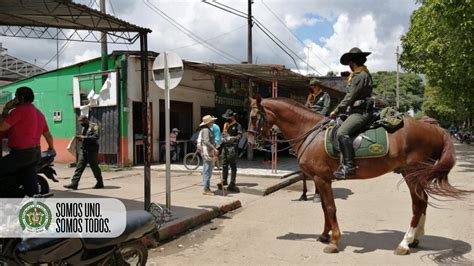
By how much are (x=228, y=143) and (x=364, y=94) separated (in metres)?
5.02

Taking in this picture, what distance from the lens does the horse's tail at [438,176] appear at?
580 cm

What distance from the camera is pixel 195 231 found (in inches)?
287

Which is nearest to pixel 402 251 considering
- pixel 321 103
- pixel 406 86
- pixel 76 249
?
pixel 321 103

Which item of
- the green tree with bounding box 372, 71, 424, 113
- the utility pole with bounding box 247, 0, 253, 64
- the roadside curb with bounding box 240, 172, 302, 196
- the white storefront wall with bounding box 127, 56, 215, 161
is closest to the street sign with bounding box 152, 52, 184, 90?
the roadside curb with bounding box 240, 172, 302, 196

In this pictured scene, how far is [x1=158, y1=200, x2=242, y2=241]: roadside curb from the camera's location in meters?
6.70

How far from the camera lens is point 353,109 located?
6.24 m

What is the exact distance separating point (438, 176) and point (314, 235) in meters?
2.06

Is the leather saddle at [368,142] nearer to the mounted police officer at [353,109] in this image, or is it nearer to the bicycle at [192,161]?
the mounted police officer at [353,109]

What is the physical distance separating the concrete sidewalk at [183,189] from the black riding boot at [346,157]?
278cm

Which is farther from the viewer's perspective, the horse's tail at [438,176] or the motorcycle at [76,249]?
the horse's tail at [438,176]

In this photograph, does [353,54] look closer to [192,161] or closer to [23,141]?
[23,141]

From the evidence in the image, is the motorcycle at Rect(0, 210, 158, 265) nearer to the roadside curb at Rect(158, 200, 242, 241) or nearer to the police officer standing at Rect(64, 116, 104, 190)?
the roadside curb at Rect(158, 200, 242, 241)

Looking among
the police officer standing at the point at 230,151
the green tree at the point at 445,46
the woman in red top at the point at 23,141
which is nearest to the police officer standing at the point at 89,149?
the police officer standing at the point at 230,151

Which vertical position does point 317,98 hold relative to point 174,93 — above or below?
below
